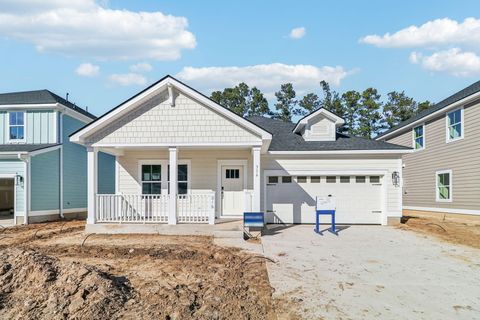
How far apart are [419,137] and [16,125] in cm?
2039

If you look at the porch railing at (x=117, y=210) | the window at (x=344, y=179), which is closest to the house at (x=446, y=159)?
the window at (x=344, y=179)

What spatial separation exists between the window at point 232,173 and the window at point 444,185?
988cm

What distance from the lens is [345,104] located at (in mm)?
39094

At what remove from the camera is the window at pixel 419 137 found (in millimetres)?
17703

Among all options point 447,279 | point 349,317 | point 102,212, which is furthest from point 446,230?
point 102,212

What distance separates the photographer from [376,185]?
1273 centimetres

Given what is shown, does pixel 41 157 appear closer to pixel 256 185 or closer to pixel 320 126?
pixel 256 185

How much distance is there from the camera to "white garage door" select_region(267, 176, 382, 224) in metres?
A: 12.7

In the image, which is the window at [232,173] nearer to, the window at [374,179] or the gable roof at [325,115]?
the gable roof at [325,115]

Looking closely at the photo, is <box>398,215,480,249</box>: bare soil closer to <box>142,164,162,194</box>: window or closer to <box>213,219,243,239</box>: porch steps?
<box>213,219,243,239</box>: porch steps

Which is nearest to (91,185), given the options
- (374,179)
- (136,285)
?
(136,285)

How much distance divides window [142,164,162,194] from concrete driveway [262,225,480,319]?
5186 mm

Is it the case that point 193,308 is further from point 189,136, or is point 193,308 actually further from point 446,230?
point 446,230

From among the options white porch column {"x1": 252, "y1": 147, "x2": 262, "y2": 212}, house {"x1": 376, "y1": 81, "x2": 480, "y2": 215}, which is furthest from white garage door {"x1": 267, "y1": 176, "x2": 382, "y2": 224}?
house {"x1": 376, "y1": 81, "x2": 480, "y2": 215}
